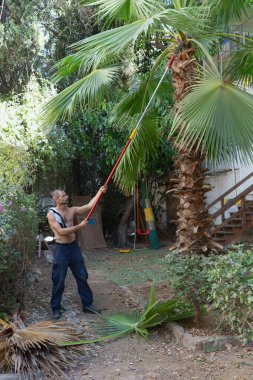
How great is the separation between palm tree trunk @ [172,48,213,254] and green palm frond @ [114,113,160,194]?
4.74 ft

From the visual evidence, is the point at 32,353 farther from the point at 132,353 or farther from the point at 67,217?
the point at 67,217

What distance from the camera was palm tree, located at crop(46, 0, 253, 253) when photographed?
17.1 ft

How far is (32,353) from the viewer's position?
463 cm

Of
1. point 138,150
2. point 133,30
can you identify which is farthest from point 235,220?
point 133,30

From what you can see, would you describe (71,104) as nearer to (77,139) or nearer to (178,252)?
(178,252)

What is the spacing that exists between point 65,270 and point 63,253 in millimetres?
243

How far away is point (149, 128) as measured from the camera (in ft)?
26.5

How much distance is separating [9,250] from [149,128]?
3.39 metres

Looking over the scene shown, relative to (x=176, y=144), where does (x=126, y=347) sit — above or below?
below

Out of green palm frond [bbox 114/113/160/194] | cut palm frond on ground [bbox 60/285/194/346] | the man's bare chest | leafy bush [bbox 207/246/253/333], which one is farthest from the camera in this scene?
green palm frond [bbox 114/113/160/194]

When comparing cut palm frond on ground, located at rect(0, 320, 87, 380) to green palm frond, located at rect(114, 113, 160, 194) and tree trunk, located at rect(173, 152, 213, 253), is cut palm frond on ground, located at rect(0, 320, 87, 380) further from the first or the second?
green palm frond, located at rect(114, 113, 160, 194)

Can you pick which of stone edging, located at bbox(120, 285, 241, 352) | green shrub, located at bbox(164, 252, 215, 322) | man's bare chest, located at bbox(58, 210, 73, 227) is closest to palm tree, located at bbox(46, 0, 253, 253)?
green shrub, located at bbox(164, 252, 215, 322)

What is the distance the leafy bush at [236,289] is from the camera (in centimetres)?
423

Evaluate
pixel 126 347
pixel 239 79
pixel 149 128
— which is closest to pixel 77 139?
pixel 149 128
